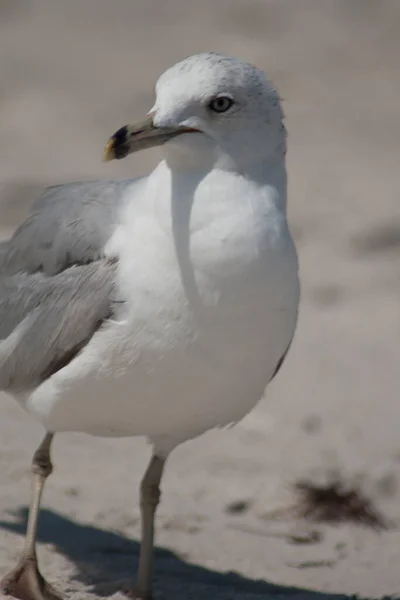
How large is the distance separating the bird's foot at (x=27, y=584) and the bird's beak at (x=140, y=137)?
157cm

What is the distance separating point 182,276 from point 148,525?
1316 mm

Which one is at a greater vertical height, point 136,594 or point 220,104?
point 220,104

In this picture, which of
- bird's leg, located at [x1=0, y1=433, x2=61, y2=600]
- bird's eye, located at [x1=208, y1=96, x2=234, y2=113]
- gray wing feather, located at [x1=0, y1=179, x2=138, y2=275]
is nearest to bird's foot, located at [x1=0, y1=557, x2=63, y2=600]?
bird's leg, located at [x1=0, y1=433, x2=61, y2=600]

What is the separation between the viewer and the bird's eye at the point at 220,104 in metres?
3.95

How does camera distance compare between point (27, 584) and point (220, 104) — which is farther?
point (27, 584)

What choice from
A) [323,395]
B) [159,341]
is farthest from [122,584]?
[323,395]

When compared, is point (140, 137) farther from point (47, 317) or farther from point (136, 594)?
point (136, 594)

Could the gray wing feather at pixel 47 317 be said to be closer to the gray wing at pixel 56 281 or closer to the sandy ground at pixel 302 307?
the gray wing at pixel 56 281

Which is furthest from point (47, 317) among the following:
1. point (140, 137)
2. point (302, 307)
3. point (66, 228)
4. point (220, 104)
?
point (302, 307)

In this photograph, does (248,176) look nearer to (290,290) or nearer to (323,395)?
(290,290)

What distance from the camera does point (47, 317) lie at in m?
4.49

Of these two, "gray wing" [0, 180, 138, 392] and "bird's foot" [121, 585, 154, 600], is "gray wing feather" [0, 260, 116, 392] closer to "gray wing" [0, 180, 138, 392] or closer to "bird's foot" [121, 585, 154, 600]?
"gray wing" [0, 180, 138, 392]

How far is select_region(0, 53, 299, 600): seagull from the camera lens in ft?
13.0

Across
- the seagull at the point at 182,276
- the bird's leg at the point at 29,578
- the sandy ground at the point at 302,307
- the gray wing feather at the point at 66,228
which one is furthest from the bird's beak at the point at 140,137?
the sandy ground at the point at 302,307
